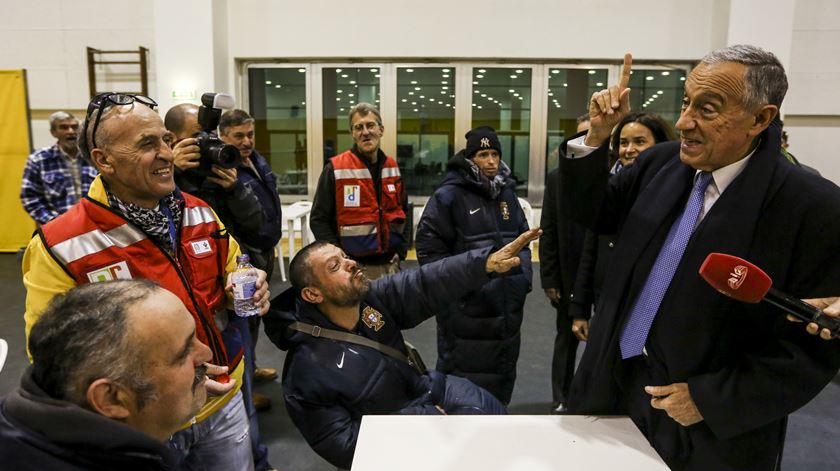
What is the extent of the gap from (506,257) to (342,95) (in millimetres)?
5613

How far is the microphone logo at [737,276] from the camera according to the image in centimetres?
99

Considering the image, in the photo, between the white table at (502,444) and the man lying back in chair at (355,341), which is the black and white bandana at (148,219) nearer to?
the man lying back in chair at (355,341)

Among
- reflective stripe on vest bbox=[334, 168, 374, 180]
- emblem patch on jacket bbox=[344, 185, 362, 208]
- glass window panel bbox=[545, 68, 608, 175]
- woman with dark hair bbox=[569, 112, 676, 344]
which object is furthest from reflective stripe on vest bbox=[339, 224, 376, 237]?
→ glass window panel bbox=[545, 68, 608, 175]

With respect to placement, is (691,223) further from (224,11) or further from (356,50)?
(224,11)

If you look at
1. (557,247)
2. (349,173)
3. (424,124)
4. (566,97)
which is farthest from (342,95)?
(557,247)

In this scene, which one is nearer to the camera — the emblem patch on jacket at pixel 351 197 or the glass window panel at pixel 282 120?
the emblem patch on jacket at pixel 351 197

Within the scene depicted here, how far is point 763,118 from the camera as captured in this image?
115 centimetres

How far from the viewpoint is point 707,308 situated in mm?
1172

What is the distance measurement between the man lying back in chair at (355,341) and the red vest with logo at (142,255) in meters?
0.24

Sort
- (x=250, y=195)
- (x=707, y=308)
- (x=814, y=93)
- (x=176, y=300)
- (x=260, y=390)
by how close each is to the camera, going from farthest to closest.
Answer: (x=814, y=93) → (x=260, y=390) → (x=250, y=195) → (x=707, y=308) → (x=176, y=300)

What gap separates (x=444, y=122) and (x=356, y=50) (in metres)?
1.42

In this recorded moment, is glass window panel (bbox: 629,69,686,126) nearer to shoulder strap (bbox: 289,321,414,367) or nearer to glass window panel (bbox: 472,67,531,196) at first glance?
glass window panel (bbox: 472,67,531,196)

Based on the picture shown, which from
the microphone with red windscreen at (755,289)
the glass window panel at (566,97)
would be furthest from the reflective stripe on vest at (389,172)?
the glass window panel at (566,97)

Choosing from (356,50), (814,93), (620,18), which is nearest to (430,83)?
(356,50)
